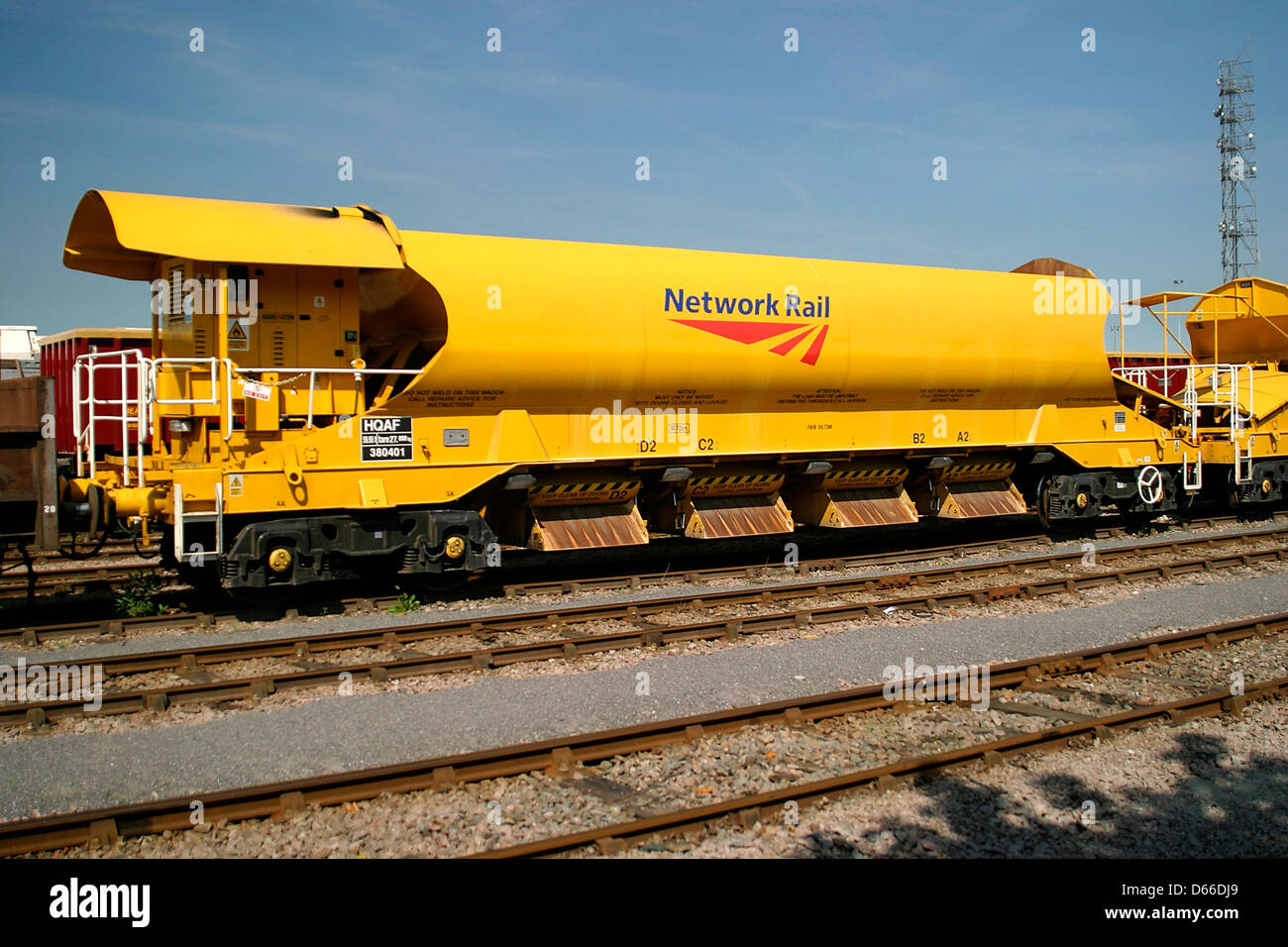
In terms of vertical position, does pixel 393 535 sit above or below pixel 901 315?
below

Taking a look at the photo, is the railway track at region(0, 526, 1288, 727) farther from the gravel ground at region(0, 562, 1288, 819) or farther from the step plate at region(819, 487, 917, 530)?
the step plate at region(819, 487, 917, 530)

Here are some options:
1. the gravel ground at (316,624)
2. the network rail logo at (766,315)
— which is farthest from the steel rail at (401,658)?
the network rail logo at (766,315)

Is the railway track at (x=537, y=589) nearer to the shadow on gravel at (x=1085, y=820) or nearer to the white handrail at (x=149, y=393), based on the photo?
the white handrail at (x=149, y=393)

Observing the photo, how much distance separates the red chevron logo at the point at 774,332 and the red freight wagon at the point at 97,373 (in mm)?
9951

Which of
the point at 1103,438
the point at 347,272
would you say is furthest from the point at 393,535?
the point at 1103,438

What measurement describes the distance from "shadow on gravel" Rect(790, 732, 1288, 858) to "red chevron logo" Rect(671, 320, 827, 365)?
686cm

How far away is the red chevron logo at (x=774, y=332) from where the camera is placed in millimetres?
11641

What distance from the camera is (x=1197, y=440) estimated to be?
1628 cm

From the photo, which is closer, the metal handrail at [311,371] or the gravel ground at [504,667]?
the gravel ground at [504,667]

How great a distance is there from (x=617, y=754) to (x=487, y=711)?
1.32 metres

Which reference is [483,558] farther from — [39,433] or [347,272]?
[39,433]
